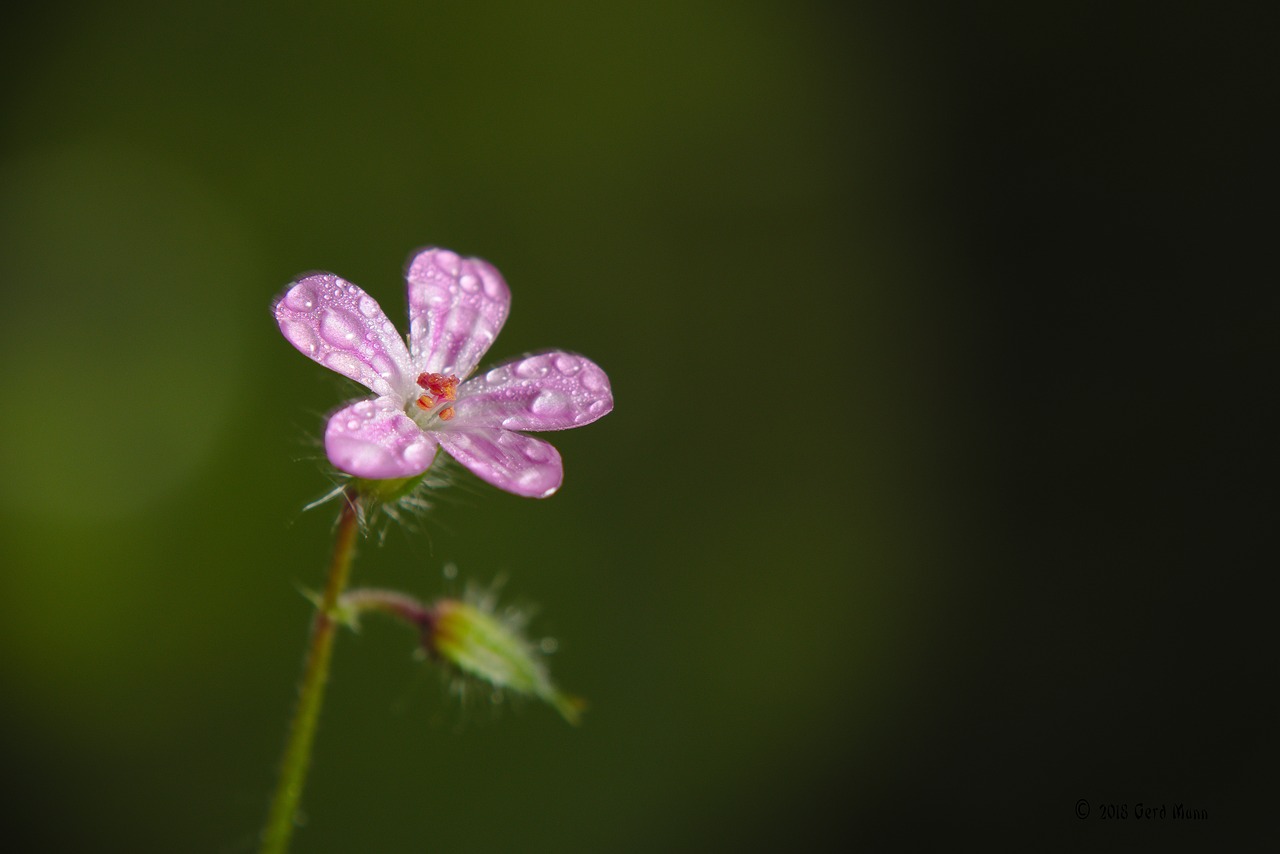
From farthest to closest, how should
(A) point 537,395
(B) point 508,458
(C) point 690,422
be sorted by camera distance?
(C) point 690,422 < (A) point 537,395 < (B) point 508,458

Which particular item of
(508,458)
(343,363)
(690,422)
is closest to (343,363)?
(343,363)

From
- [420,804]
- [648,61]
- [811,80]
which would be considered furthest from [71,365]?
[811,80]

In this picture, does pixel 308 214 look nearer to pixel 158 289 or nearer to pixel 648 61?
pixel 158 289

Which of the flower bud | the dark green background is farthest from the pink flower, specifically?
the dark green background

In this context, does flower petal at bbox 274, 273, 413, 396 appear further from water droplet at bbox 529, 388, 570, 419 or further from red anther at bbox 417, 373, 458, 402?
water droplet at bbox 529, 388, 570, 419

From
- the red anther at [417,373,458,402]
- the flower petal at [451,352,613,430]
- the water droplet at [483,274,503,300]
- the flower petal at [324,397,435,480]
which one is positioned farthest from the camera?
the water droplet at [483,274,503,300]

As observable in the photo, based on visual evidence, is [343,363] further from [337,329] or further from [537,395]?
[537,395]
